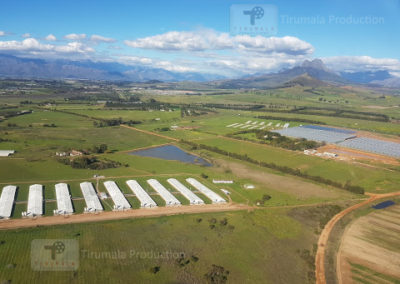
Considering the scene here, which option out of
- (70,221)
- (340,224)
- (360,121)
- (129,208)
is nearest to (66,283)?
(70,221)

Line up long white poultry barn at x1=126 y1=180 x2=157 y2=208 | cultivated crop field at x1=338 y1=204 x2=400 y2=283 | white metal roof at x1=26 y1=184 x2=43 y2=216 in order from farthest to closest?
long white poultry barn at x1=126 y1=180 x2=157 y2=208 < white metal roof at x1=26 y1=184 x2=43 y2=216 < cultivated crop field at x1=338 y1=204 x2=400 y2=283

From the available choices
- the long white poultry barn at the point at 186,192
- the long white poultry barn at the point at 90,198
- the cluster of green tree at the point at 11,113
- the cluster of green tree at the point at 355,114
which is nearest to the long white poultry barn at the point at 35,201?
the long white poultry barn at the point at 90,198

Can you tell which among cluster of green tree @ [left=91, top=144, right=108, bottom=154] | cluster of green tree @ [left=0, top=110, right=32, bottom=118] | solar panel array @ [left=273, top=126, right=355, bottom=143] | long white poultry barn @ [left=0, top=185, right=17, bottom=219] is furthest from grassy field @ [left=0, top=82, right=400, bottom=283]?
solar panel array @ [left=273, top=126, right=355, bottom=143]

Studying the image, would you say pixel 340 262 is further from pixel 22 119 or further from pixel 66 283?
pixel 22 119

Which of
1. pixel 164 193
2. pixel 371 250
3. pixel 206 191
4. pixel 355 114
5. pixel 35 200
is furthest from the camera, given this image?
pixel 355 114

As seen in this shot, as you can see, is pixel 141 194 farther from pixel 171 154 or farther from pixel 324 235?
pixel 171 154

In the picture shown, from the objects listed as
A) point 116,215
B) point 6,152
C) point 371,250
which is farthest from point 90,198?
point 371,250

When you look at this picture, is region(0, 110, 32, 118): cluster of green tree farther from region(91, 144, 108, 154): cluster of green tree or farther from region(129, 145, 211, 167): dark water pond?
region(129, 145, 211, 167): dark water pond
